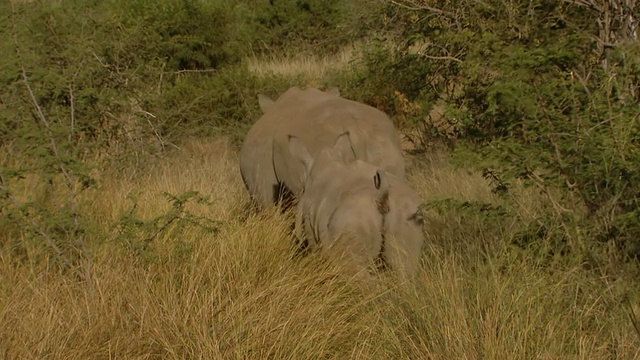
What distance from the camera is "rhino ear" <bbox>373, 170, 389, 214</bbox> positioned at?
14.8 ft

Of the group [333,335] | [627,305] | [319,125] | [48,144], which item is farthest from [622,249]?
[48,144]

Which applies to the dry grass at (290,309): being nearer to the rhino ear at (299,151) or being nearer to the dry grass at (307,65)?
the rhino ear at (299,151)

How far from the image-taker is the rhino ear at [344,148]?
5.43m

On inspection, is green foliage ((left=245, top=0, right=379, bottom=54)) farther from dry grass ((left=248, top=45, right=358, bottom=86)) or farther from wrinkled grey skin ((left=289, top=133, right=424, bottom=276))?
wrinkled grey skin ((left=289, top=133, right=424, bottom=276))

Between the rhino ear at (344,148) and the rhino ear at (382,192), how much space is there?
0.86 meters

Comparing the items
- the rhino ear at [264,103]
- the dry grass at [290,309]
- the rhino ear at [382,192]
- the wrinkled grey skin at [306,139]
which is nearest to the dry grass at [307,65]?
the rhino ear at [264,103]

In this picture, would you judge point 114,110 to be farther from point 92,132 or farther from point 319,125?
point 319,125

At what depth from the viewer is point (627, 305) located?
14.2 feet

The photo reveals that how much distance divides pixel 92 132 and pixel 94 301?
5.47 metres

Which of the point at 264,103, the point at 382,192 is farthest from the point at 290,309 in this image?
the point at 264,103

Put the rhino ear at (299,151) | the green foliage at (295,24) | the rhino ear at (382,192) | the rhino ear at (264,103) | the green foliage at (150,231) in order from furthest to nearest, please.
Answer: the green foliage at (295,24) → the rhino ear at (264,103) → the rhino ear at (299,151) → the green foliage at (150,231) → the rhino ear at (382,192)

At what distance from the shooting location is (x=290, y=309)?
4.39 m

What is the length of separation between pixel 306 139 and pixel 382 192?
1979 mm

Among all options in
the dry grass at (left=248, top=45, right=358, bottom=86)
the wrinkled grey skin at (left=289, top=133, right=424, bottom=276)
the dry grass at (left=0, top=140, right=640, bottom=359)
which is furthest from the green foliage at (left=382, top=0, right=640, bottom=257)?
the dry grass at (left=248, top=45, right=358, bottom=86)
